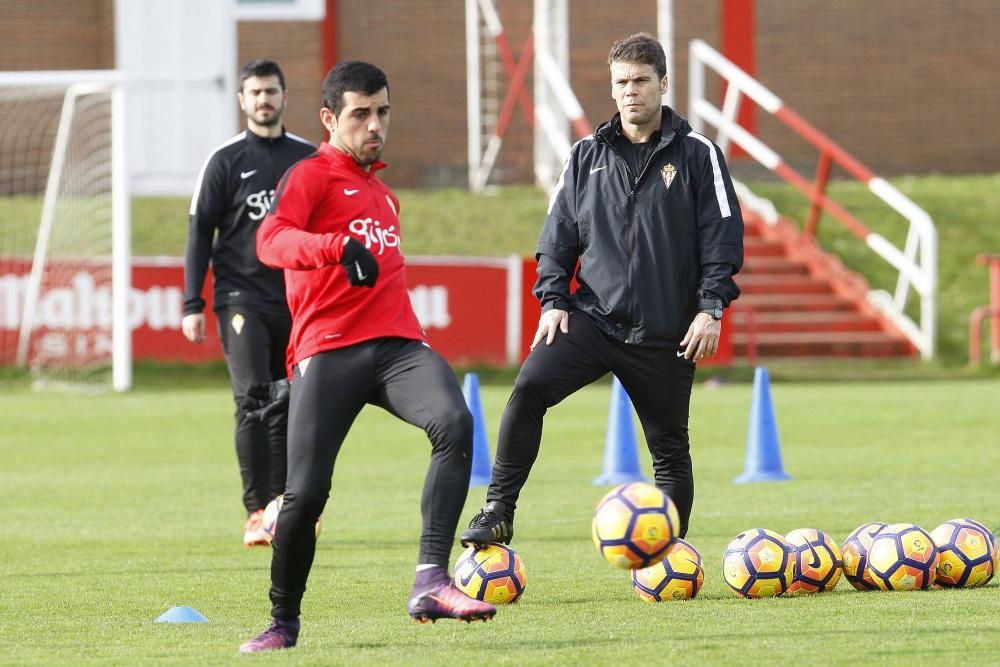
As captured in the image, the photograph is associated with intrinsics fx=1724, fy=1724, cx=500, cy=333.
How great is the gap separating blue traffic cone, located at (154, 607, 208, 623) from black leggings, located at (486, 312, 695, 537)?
125cm

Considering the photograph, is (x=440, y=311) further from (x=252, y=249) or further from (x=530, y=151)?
(x=252, y=249)

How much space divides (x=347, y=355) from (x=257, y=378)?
291 centimetres

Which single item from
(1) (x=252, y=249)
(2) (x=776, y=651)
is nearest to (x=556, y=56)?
(1) (x=252, y=249)

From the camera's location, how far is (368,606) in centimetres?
688

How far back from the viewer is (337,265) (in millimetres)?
6055

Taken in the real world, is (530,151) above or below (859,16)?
below

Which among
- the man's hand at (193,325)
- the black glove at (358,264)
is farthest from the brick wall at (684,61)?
the black glove at (358,264)

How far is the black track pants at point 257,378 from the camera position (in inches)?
352

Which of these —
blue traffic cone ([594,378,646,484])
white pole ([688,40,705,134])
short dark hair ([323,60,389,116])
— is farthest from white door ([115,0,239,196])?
short dark hair ([323,60,389,116])

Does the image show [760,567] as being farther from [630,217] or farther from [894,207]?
[894,207]

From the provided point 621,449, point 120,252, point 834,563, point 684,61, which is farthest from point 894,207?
point 834,563

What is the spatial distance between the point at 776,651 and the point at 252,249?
4.34 m

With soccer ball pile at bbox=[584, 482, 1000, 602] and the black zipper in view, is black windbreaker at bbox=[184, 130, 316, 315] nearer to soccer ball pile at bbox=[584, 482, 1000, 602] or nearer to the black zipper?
the black zipper

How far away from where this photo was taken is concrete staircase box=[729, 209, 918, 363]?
22219 mm
